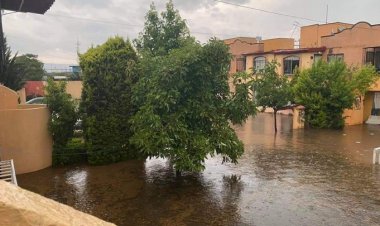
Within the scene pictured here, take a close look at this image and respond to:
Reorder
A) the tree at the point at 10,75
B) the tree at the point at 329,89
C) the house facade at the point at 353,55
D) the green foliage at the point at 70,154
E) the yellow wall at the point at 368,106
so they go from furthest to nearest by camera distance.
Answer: the yellow wall at the point at 368,106 → the house facade at the point at 353,55 → the tree at the point at 329,89 → the tree at the point at 10,75 → the green foliage at the point at 70,154

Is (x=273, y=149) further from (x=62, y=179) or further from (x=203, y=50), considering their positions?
(x=62, y=179)

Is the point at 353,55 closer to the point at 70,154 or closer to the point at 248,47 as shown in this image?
the point at 248,47

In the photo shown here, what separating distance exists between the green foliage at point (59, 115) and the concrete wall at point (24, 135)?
0.28 m

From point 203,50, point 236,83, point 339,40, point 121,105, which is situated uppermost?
point 339,40

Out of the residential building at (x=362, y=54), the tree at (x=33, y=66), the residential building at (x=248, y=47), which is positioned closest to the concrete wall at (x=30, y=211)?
the residential building at (x=362, y=54)

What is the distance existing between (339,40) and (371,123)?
7.54m

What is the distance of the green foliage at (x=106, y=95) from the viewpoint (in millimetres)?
13227

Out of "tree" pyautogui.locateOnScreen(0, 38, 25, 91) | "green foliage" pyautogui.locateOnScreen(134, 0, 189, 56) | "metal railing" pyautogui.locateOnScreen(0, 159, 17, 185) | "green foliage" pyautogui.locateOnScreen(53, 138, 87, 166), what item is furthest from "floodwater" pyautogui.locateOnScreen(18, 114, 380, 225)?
"tree" pyautogui.locateOnScreen(0, 38, 25, 91)

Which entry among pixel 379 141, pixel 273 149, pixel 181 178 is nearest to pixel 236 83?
pixel 181 178

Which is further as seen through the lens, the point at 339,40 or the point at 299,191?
the point at 339,40

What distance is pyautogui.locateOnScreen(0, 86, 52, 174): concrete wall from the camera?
39.0 ft

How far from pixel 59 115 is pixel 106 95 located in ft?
6.73

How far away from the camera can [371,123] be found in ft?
88.4

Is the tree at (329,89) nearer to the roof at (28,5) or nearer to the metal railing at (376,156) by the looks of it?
the metal railing at (376,156)
